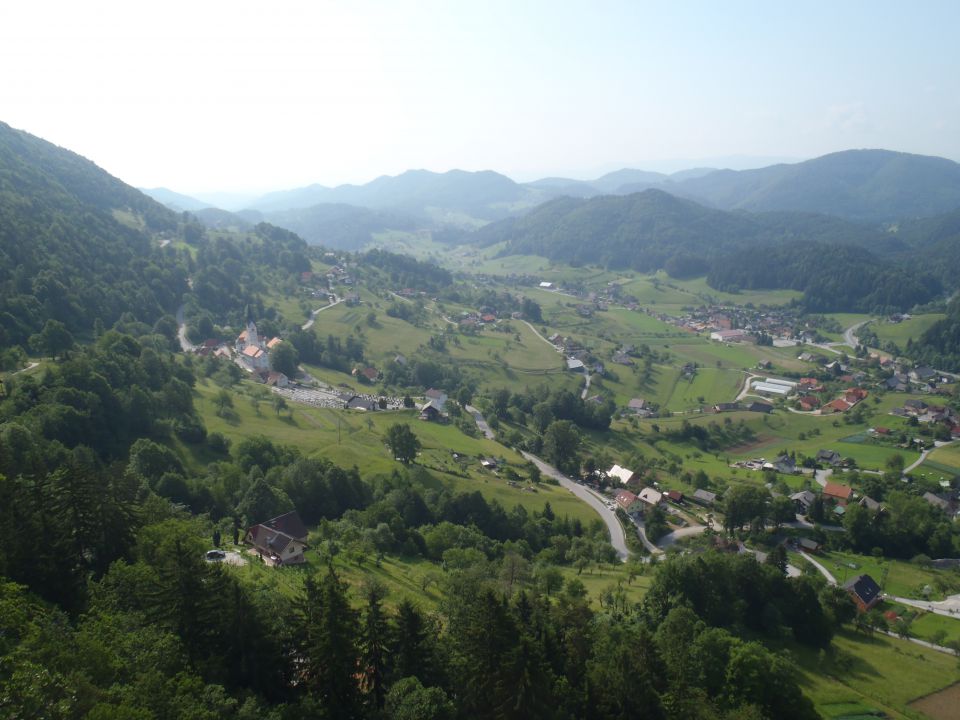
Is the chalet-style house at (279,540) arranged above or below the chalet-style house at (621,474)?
above

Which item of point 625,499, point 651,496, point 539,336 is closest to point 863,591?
point 651,496

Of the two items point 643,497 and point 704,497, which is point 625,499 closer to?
point 643,497

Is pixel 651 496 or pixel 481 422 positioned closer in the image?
pixel 651 496

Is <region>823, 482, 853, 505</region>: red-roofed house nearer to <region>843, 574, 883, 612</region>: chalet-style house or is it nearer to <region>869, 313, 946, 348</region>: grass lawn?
<region>843, 574, 883, 612</region>: chalet-style house

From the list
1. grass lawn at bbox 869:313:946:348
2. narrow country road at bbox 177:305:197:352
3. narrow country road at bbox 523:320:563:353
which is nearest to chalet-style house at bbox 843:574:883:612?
narrow country road at bbox 177:305:197:352

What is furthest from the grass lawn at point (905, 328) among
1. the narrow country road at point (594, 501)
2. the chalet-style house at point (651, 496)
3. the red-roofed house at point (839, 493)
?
the narrow country road at point (594, 501)

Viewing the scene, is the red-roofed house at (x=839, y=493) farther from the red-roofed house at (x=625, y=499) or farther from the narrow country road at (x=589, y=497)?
the narrow country road at (x=589, y=497)
